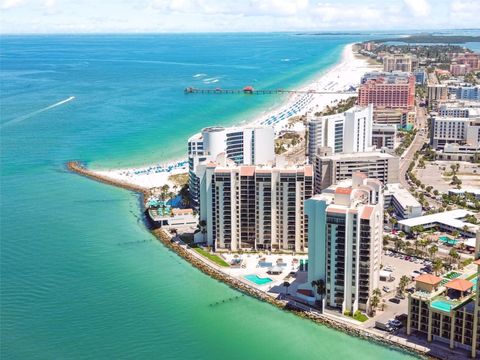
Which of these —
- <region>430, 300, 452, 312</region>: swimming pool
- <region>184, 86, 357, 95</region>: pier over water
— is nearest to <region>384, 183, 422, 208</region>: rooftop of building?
<region>430, 300, 452, 312</region>: swimming pool

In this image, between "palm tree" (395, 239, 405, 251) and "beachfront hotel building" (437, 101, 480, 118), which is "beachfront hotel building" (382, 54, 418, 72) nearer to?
"beachfront hotel building" (437, 101, 480, 118)

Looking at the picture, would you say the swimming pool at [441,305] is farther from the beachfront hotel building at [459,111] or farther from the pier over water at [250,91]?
the pier over water at [250,91]

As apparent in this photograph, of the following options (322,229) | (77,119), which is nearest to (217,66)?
(77,119)

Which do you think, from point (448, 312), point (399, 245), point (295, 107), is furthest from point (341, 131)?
point (295, 107)

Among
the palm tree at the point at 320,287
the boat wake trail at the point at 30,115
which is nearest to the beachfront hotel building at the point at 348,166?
the palm tree at the point at 320,287

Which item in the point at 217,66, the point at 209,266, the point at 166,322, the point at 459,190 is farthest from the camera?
the point at 217,66

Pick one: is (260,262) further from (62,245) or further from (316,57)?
(316,57)

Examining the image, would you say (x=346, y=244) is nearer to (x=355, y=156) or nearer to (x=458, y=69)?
(x=355, y=156)
